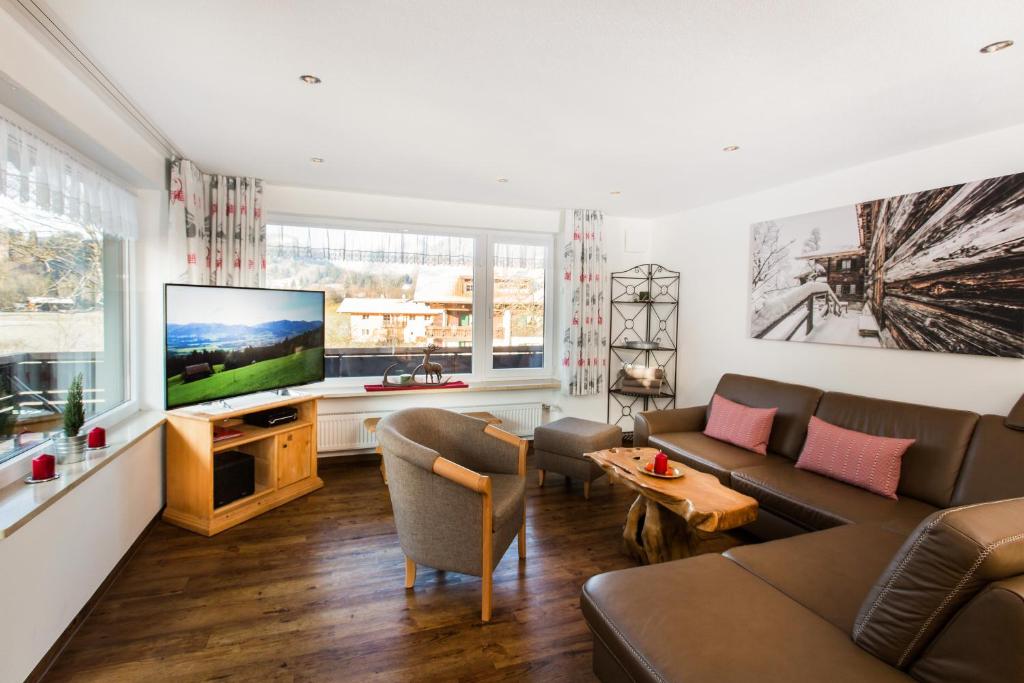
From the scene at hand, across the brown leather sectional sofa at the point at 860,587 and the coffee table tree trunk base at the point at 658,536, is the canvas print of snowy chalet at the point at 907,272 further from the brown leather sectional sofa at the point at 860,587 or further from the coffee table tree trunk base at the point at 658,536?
the coffee table tree trunk base at the point at 658,536

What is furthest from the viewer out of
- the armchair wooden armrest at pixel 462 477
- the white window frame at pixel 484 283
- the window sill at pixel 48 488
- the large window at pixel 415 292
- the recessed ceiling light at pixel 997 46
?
the white window frame at pixel 484 283

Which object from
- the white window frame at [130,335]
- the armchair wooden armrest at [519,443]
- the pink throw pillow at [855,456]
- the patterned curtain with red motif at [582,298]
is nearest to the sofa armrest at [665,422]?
the pink throw pillow at [855,456]

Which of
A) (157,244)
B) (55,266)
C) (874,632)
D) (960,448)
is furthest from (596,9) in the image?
(157,244)

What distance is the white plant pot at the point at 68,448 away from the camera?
2125 mm

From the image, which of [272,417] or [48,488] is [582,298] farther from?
[48,488]

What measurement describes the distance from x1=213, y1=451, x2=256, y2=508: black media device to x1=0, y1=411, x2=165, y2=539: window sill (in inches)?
20.5

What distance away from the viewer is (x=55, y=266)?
87.7 inches

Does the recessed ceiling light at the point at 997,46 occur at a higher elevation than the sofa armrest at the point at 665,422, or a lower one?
higher

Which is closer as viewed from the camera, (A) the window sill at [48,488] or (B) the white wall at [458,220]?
(A) the window sill at [48,488]

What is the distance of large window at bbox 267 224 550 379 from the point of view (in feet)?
13.7

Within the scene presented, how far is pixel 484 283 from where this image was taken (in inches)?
185

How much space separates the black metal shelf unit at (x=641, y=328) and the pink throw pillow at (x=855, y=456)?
1943mm

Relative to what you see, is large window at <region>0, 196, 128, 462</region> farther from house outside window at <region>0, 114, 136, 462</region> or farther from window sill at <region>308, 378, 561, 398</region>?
window sill at <region>308, 378, 561, 398</region>

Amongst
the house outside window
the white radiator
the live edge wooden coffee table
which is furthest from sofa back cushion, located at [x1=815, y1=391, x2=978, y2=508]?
the house outside window
